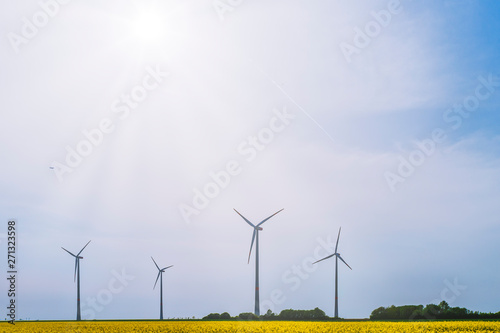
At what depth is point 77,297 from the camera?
122 metres

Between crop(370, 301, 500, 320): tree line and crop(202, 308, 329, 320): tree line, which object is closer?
crop(370, 301, 500, 320): tree line

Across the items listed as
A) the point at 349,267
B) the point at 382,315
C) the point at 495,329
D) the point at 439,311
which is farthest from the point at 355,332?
the point at 349,267

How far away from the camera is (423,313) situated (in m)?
83.2

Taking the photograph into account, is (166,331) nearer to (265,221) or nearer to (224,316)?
(224,316)

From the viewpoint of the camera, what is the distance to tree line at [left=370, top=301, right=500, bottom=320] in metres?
76.3

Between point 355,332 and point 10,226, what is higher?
point 10,226

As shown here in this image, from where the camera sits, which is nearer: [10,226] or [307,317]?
[10,226]

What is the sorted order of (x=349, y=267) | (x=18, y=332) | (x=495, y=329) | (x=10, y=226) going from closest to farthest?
(x=495, y=329)
(x=18, y=332)
(x=10, y=226)
(x=349, y=267)

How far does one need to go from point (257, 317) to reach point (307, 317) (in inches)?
340

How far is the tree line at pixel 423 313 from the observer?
76306 mm

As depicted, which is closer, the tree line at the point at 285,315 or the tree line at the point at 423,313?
the tree line at the point at 423,313

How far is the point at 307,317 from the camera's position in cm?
8369

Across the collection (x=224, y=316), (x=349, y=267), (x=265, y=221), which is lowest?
(x=224, y=316)

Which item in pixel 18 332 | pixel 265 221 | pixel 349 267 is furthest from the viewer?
pixel 349 267
